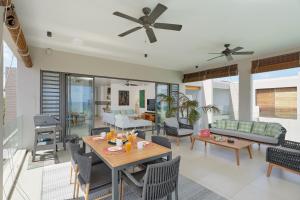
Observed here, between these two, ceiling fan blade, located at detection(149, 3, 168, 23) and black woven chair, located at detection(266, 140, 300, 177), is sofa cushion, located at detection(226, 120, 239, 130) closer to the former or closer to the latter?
black woven chair, located at detection(266, 140, 300, 177)

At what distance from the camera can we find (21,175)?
111 inches

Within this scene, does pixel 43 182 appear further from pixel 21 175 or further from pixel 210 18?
pixel 210 18

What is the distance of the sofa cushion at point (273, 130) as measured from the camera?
4.05m

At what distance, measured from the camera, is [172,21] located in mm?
2857

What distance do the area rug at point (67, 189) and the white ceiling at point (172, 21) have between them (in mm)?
2842

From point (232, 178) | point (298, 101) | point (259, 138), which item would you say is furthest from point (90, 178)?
point (298, 101)

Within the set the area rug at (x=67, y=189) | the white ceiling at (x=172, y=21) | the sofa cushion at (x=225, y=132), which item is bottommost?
the area rug at (x=67, y=189)

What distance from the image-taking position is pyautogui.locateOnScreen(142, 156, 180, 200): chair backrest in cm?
151

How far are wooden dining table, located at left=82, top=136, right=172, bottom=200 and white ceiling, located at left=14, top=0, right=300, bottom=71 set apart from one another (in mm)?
2155

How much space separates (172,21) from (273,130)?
12.9 feet

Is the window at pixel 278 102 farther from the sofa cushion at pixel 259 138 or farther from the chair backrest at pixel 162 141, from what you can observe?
the chair backrest at pixel 162 141

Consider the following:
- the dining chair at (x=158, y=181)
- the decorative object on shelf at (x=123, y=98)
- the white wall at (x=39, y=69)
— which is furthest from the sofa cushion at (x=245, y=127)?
the decorative object on shelf at (x=123, y=98)

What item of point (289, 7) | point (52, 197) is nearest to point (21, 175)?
point (52, 197)

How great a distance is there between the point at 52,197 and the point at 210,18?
3.82 metres
